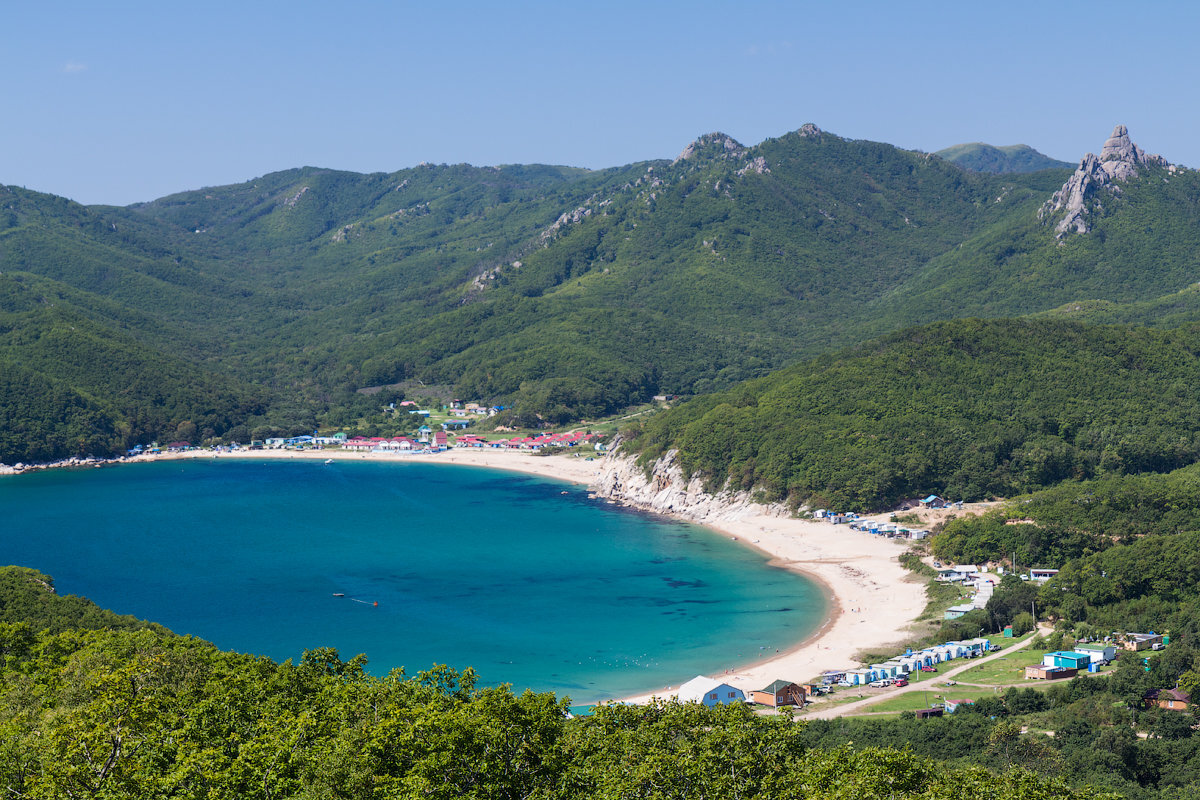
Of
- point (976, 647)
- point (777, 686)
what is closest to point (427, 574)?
point (777, 686)

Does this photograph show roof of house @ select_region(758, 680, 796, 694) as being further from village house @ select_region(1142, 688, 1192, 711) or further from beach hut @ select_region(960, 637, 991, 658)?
village house @ select_region(1142, 688, 1192, 711)

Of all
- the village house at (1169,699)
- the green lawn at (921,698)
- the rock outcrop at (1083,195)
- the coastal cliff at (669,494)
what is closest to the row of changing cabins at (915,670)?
the green lawn at (921,698)

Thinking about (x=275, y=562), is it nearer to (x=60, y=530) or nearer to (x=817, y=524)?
(x=60, y=530)

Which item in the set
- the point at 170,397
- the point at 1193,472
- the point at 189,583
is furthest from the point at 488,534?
the point at 170,397

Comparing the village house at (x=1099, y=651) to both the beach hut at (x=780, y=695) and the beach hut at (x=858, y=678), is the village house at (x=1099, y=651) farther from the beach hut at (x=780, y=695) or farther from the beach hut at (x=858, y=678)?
the beach hut at (x=780, y=695)

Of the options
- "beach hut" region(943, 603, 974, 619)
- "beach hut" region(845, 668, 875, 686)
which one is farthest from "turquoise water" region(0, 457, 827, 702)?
"beach hut" region(943, 603, 974, 619)

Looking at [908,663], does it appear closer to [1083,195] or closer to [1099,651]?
[1099,651]
